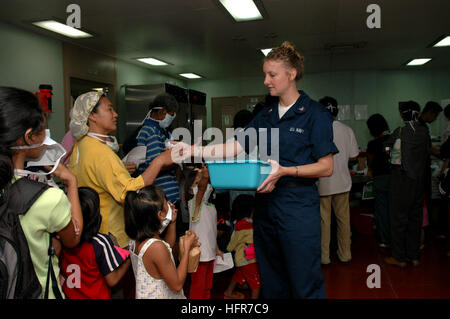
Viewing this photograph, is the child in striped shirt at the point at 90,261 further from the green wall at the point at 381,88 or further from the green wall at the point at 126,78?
the green wall at the point at 381,88

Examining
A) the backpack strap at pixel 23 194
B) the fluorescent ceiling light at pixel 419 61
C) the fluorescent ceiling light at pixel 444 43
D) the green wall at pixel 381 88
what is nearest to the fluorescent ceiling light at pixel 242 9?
the backpack strap at pixel 23 194

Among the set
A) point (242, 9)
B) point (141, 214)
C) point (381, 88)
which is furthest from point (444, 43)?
point (141, 214)

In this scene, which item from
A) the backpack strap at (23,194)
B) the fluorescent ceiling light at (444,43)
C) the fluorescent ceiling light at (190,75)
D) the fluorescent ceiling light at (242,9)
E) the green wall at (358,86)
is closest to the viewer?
the backpack strap at (23,194)

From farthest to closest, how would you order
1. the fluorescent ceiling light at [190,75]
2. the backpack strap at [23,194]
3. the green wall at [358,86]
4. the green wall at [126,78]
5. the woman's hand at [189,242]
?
the fluorescent ceiling light at [190,75] → the green wall at [358,86] → the green wall at [126,78] → the woman's hand at [189,242] → the backpack strap at [23,194]

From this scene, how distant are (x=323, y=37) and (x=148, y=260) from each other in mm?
3840

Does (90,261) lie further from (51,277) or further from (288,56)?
(288,56)

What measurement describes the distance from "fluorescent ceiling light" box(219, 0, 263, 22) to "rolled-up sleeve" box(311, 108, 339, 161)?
1.98 meters

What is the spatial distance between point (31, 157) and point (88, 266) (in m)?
0.59

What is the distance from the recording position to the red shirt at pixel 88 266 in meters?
1.51

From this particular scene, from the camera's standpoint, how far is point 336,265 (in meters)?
3.48

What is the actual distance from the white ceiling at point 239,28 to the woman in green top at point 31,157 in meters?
2.38

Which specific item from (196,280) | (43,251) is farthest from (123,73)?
(43,251)

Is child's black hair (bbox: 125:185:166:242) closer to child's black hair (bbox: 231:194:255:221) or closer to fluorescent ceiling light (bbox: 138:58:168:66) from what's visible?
child's black hair (bbox: 231:194:255:221)
